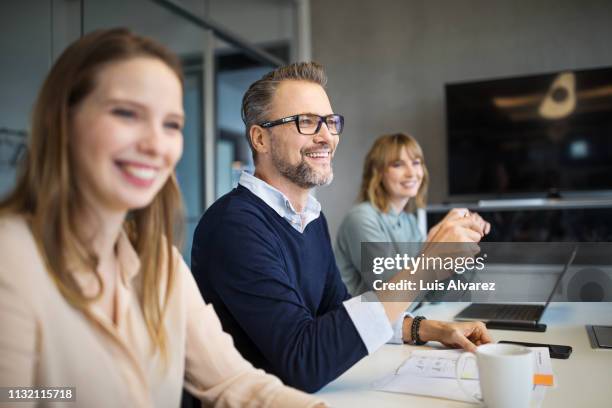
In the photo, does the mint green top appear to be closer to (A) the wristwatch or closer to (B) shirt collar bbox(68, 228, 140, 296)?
(A) the wristwatch

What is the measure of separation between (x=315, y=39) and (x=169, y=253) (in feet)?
13.5

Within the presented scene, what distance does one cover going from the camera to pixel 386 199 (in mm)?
2510

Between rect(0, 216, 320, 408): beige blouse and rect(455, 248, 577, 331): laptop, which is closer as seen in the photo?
rect(0, 216, 320, 408): beige blouse

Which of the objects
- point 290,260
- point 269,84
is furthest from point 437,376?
point 269,84

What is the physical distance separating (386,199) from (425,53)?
211 centimetres

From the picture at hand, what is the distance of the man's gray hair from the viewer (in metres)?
1.38

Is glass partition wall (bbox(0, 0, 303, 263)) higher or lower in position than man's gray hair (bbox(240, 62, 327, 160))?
higher

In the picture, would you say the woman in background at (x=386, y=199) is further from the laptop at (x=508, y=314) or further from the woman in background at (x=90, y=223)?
the woman in background at (x=90, y=223)

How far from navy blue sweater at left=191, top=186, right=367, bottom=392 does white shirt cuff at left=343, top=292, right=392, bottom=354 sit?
0.01m

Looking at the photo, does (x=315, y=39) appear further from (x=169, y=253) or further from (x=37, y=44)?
Answer: (x=169, y=253)

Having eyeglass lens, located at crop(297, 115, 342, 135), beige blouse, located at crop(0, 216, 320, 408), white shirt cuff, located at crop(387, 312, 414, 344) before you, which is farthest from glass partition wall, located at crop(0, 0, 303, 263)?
beige blouse, located at crop(0, 216, 320, 408)

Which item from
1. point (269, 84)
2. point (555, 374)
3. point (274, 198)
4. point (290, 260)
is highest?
point (269, 84)

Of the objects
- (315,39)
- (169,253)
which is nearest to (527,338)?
(169,253)

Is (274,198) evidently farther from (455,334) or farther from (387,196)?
(387,196)
